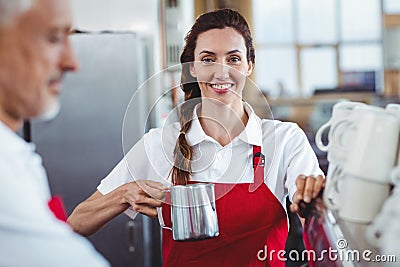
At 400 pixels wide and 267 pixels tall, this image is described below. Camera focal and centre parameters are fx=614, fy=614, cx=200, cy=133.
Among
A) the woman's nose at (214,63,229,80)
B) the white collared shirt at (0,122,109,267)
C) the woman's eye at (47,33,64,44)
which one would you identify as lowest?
the white collared shirt at (0,122,109,267)

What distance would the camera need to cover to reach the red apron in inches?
54.7

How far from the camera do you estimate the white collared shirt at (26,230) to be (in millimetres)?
645

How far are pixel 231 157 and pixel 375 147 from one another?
55cm

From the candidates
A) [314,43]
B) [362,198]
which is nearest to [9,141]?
[362,198]

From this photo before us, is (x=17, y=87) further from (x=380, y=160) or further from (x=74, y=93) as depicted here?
(x=74, y=93)

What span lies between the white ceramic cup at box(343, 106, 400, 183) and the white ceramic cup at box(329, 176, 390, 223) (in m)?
0.01

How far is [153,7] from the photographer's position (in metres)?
3.17

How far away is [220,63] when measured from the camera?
4.52 ft

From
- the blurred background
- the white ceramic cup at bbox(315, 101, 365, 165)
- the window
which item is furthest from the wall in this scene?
the window

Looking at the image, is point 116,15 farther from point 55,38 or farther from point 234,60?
point 55,38

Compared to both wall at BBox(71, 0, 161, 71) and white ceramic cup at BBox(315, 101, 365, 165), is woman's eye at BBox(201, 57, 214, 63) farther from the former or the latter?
wall at BBox(71, 0, 161, 71)

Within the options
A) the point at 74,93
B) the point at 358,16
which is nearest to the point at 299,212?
the point at 74,93

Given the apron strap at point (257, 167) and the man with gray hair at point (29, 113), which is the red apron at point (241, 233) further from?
the man with gray hair at point (29, 113)

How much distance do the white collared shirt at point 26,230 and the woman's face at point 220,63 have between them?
0.75m
